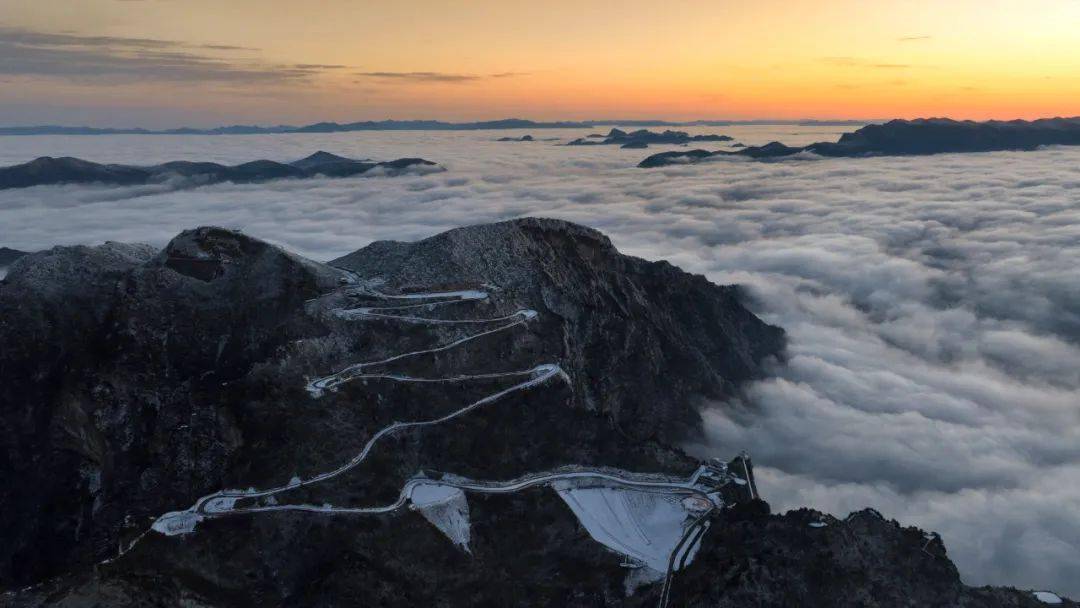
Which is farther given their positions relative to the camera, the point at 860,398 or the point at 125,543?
the point at 860,398

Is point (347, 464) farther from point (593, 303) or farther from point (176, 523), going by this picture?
point (593, 303)

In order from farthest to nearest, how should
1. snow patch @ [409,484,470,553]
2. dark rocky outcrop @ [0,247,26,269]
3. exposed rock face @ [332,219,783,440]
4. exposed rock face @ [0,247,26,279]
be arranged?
dark rocky outcrop @ [0,247,26,269], exposed rock face @ [0,247,26,279], exposed rock face @ [332,219,783,440], snow patch @ [409,484,470,553]

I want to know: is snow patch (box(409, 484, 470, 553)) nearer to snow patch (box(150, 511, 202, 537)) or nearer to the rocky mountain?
the rocky mountain

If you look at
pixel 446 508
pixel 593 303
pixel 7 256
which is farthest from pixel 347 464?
pixel 7 256

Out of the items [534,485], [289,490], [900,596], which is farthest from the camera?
[534,485]

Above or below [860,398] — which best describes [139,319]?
above

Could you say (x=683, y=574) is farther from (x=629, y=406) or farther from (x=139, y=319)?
(x=139, y=319)

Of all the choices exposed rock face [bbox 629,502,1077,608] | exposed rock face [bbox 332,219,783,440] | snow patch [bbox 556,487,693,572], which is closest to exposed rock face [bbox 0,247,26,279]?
exposed rock face [bbox 332,219,783,440]

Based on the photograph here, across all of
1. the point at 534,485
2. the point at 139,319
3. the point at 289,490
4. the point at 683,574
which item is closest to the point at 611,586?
the point at 683,574
